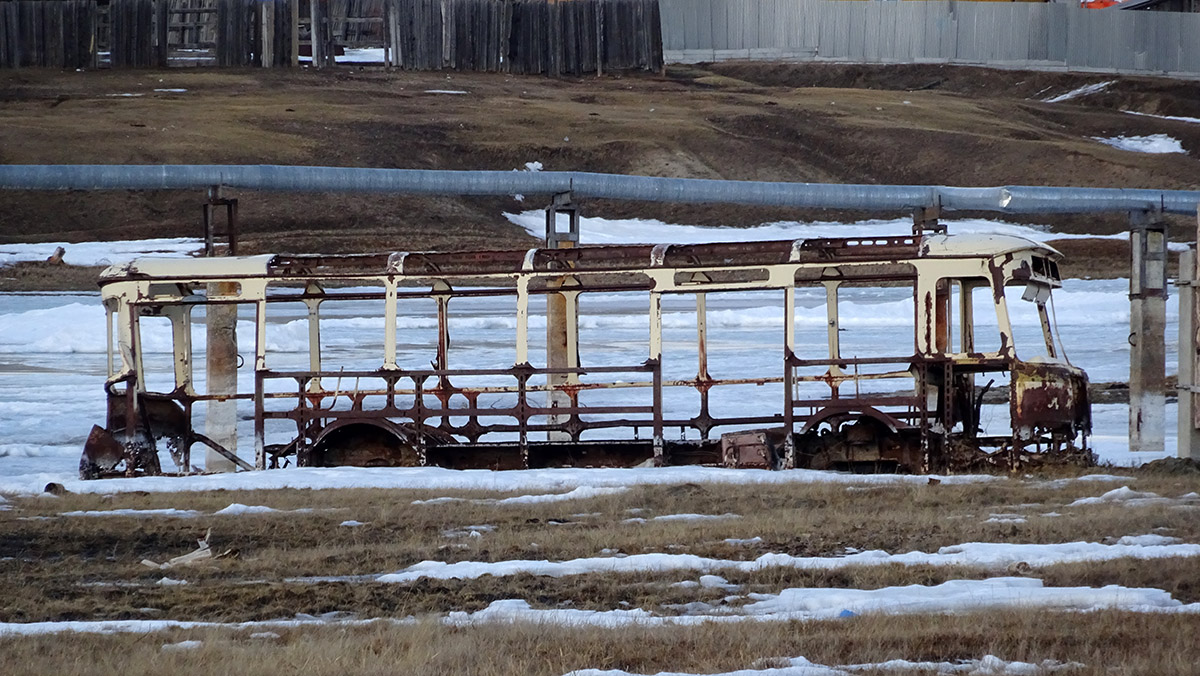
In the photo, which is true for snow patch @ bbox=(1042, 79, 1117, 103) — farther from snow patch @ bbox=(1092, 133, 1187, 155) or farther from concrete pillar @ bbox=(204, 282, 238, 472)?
concrete pillar @ bbox=(204, 282, 238, 472)

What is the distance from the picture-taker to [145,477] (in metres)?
15.1

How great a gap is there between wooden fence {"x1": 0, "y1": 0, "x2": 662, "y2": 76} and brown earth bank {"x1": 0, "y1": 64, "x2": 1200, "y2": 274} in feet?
4.41

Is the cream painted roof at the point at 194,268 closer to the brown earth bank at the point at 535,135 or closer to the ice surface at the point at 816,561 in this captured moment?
the ice surface at the point at 816,561

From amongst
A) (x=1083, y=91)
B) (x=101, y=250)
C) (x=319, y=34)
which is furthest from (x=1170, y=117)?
(x=101, y=250)

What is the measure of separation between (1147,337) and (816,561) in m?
9.27

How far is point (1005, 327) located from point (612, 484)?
157 inches

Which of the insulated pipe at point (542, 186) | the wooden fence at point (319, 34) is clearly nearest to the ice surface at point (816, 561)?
the insulated pipe at point (542, 186)

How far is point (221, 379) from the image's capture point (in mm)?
17500

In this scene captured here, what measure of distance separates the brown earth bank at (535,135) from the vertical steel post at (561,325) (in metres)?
22.1

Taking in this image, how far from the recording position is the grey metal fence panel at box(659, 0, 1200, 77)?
67500mm

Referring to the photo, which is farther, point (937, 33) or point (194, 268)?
point (937, 33)

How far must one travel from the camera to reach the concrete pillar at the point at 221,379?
1711cm

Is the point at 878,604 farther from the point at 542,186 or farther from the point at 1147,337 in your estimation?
the point at 542,186

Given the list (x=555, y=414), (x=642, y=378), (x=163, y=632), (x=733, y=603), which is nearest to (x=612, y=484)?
(x=555, y=414)
